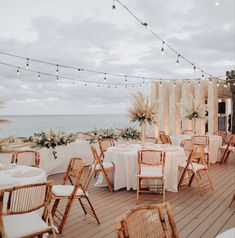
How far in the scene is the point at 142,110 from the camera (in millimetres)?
5949

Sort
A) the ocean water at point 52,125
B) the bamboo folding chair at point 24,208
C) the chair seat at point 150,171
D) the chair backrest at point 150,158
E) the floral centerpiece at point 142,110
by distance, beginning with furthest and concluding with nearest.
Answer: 1. the ocean water at point 52,125
2. the floral centerpiece at point 142,110
3. the chair backrest at point 150,158
4. the chair seat at point 150,171
5. the bamboo folding chair at point 24,208

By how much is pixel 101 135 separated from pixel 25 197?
242 inches

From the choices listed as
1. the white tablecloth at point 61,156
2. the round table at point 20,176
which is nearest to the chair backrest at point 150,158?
the white tablecloth at point 61,156

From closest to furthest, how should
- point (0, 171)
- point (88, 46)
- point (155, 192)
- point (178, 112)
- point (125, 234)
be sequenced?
point (125, 234) < point (0, 171) < point (155, 192) < point (88, 46) < point (178, 112)

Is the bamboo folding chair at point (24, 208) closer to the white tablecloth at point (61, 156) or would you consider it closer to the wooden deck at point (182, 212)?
the wooden deck at point (182, 212)

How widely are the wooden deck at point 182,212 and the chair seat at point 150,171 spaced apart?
20.3 inches

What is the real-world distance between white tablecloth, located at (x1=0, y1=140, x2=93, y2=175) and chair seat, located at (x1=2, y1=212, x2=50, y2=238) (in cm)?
371

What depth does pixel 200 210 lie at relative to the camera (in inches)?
180

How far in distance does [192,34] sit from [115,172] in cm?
545

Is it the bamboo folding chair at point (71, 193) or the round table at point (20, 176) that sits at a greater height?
the round table at point (20, 176)

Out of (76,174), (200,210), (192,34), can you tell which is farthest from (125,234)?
(192,34)

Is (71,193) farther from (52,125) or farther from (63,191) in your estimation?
(52,125)

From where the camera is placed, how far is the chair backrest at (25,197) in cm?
247

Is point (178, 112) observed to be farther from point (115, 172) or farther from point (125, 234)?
point (125, 234)
